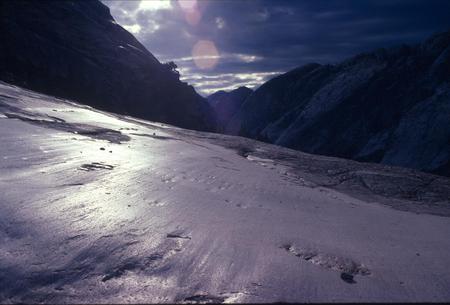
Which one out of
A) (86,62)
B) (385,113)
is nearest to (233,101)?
(385,113)

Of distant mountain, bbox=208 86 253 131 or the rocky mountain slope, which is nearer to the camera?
the rocky mountain slope

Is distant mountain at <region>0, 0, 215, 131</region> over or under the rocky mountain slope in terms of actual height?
over

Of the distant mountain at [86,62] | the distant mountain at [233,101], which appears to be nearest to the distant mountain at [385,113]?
the distant mountain at [86,62]

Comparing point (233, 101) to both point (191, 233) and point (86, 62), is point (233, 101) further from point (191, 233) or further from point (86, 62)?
point (191, 233)

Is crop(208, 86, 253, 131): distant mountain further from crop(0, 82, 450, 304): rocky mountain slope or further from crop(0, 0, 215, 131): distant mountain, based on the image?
crop(0, 82, 450, 304): rocky mountain slope

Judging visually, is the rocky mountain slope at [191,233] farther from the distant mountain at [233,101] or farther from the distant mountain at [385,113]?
the distant mountain at [233,101]

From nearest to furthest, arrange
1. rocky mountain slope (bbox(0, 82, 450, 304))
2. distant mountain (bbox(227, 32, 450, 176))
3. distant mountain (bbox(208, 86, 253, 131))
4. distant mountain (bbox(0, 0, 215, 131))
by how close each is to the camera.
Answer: rocky mountain slope (bbox(0, 82, 450, 304)) < distant mountain (bbox(0, 0, 215, 131)) < distant mountain (bbox(227, 32, 450, 176)) < distant mountain (bbox(208, 86, 253, 131))

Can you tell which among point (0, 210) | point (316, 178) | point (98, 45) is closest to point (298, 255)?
point (0, 210)

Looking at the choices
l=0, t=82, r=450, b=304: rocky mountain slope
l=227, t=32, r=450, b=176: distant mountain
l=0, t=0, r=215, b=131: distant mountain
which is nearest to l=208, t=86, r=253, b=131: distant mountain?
l=227, t=32, r=450, b=176: distant mountain

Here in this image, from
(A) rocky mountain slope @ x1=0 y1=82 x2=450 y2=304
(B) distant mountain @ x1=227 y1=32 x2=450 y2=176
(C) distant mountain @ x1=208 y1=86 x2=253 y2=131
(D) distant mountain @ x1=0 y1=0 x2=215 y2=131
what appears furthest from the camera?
(C) distant mountain @ x1=208 y1=86 x2=253 y2=131
